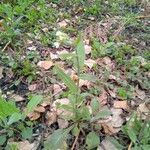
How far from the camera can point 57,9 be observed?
3139mm

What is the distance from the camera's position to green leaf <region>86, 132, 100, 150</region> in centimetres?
192

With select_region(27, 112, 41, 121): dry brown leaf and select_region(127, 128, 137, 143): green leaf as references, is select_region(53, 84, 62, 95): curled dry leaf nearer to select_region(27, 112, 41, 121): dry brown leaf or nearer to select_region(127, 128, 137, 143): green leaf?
select_region(27, 112, 41, 121): dry brown leaf

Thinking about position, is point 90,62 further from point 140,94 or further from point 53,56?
point 140,94

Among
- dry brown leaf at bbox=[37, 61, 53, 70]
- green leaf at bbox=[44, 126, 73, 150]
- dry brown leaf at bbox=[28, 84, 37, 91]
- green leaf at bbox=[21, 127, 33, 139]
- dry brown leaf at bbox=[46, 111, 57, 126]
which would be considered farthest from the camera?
dry brown leaf at bbox=[37, 61, 53, 70]

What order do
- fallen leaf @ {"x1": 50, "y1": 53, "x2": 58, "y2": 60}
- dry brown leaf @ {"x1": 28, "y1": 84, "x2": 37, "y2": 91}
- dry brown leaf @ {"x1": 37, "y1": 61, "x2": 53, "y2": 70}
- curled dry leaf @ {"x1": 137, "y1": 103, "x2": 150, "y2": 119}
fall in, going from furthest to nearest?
fallen leaf @ {"x1": 50, "y1": 53, "x2": 58, "y2": 60} → dry brown leaf @ {"x1": 37, "y1": 61, "x2": 53, "y2": 70} → dry brown leaf @ {"x1": 28, "y1": 84, "x2": 37, "y2": 91} → curled dry leaf @ {"x1": 137, "y1": 103, "x2": 150, "y2": 119}

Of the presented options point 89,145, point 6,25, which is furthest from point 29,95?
point 6,25

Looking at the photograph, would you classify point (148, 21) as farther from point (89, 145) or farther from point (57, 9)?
point (89, 145)

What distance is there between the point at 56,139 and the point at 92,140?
0.22 m

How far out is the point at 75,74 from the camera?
239 centimetres

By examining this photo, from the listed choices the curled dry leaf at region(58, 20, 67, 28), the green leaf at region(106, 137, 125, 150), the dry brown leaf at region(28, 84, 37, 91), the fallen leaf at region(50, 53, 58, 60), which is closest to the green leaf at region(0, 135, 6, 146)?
the dry brown leaf at region(28, 84, 37, 91)

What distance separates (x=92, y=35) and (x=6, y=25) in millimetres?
726

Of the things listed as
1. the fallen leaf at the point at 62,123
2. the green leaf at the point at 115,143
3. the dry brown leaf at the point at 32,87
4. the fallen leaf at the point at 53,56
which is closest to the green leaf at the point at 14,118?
the fallen leaf at the point at 62,123

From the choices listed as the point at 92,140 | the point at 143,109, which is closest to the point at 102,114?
the point at 92,140

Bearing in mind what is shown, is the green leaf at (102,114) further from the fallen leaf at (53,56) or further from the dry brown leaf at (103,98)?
the fallen leaf at (53,56)
